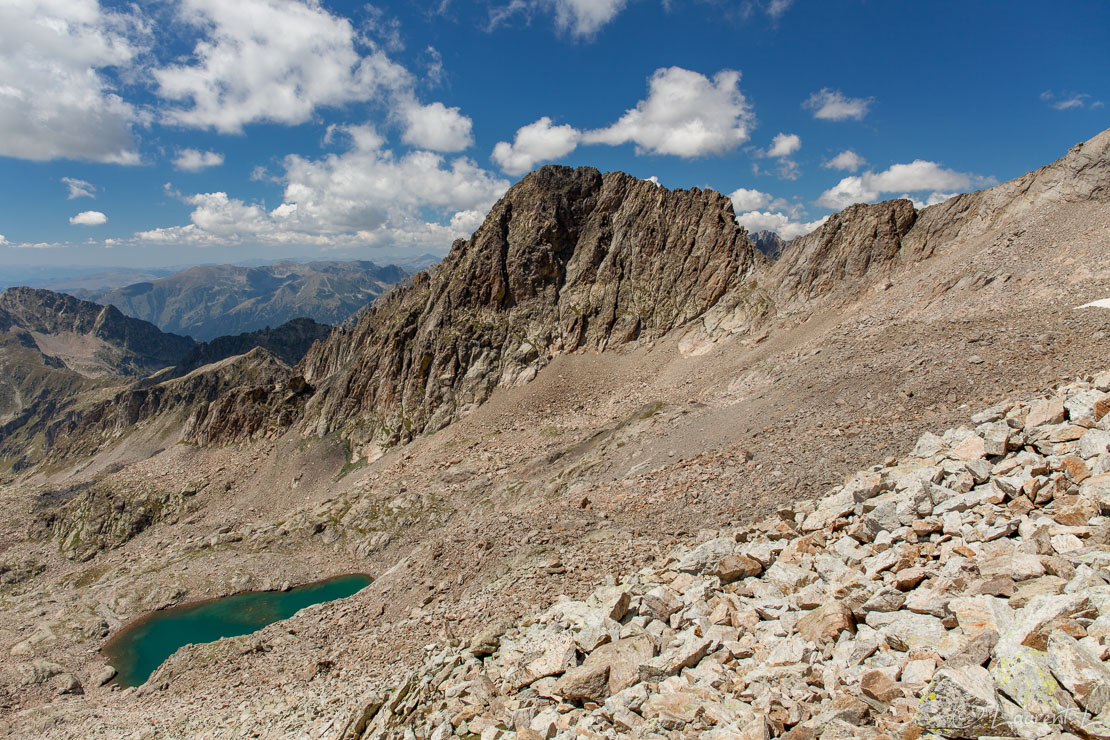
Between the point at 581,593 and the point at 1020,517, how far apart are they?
1528cm

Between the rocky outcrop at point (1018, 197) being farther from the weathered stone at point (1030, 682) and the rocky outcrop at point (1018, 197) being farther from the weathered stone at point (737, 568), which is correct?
the weathered stone at point (1030, 682)

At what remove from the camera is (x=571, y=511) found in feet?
120

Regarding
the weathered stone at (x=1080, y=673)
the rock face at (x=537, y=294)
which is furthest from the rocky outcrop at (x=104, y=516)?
the weathered stone at (x=1080, y=673)

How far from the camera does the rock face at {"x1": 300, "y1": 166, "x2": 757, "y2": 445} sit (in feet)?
263

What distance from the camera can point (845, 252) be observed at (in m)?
64.7

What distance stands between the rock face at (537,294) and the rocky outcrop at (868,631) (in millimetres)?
62800

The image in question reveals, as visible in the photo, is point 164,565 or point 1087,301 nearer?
point 1087,301

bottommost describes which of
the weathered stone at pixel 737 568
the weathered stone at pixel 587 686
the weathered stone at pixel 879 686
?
the weathered stone at pixel 587 686

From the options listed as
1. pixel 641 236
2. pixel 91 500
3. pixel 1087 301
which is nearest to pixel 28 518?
pixel 91 500

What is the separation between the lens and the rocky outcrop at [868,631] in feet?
24.6

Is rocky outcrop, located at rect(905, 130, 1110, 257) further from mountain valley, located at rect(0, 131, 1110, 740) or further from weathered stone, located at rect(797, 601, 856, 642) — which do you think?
weathered stone, located at rect(797, 601, 856, 642)

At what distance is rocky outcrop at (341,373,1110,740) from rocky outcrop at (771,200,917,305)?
50.6m

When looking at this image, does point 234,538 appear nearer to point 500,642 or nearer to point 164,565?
point 164,565

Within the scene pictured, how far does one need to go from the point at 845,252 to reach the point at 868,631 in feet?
215
